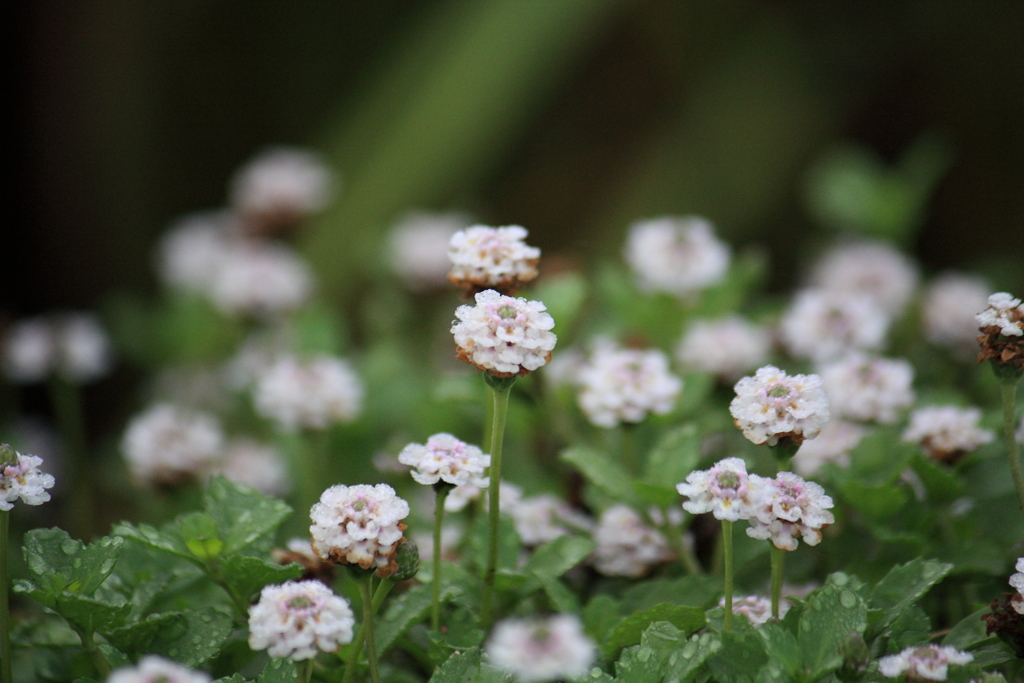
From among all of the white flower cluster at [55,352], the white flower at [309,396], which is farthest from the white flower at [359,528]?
the white flower cluster at [55,352]

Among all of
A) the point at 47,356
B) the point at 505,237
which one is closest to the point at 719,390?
the point at 505,237

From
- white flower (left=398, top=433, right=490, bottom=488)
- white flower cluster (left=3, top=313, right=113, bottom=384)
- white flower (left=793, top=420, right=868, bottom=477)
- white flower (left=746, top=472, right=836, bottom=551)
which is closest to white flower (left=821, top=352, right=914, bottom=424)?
white flower (left=793, top=420, right=868, bottom=477)

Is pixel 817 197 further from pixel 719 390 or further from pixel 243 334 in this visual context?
pixel 243 334

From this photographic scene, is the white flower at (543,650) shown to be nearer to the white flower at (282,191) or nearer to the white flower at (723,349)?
the white flower at (723,349)

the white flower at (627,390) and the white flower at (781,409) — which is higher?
the white flower at (627,390)

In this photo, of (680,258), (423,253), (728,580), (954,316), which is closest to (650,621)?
(728,580)
